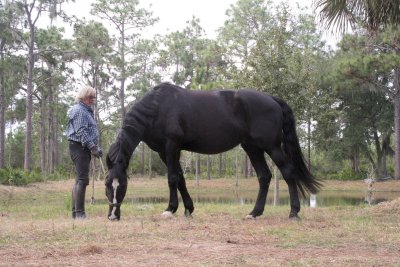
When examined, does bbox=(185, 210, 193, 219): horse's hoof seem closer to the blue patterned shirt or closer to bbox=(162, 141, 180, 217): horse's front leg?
bbox=(162, 141, 180, 217): horse's front leg

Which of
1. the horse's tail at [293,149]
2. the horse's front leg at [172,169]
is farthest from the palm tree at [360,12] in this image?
the horse's front leg at [172,169]

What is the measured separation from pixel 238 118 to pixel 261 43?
333 inches

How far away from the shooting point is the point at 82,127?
750 cm

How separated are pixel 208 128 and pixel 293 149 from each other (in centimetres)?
153

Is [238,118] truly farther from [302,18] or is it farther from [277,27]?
[302,18]

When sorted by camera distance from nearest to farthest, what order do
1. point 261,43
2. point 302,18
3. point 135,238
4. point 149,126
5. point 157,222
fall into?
point 135,238, point 157,222, point 149,126, point 261,43, point 302,18

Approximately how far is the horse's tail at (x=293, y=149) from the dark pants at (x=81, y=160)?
3.22 meters

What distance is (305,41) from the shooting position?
4272 centimetres

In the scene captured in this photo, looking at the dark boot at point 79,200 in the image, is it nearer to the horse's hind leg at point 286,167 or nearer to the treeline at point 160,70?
the horse's hind leg at point 286,167

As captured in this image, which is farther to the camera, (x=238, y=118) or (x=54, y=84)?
(x=54, y=84)

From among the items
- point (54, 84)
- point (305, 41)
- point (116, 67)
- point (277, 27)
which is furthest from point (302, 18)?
point (277, 27)

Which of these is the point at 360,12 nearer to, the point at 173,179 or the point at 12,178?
the point at 173,179

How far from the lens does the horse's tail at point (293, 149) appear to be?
8078 mm

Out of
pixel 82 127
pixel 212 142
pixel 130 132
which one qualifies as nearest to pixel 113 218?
pixel 130 132
